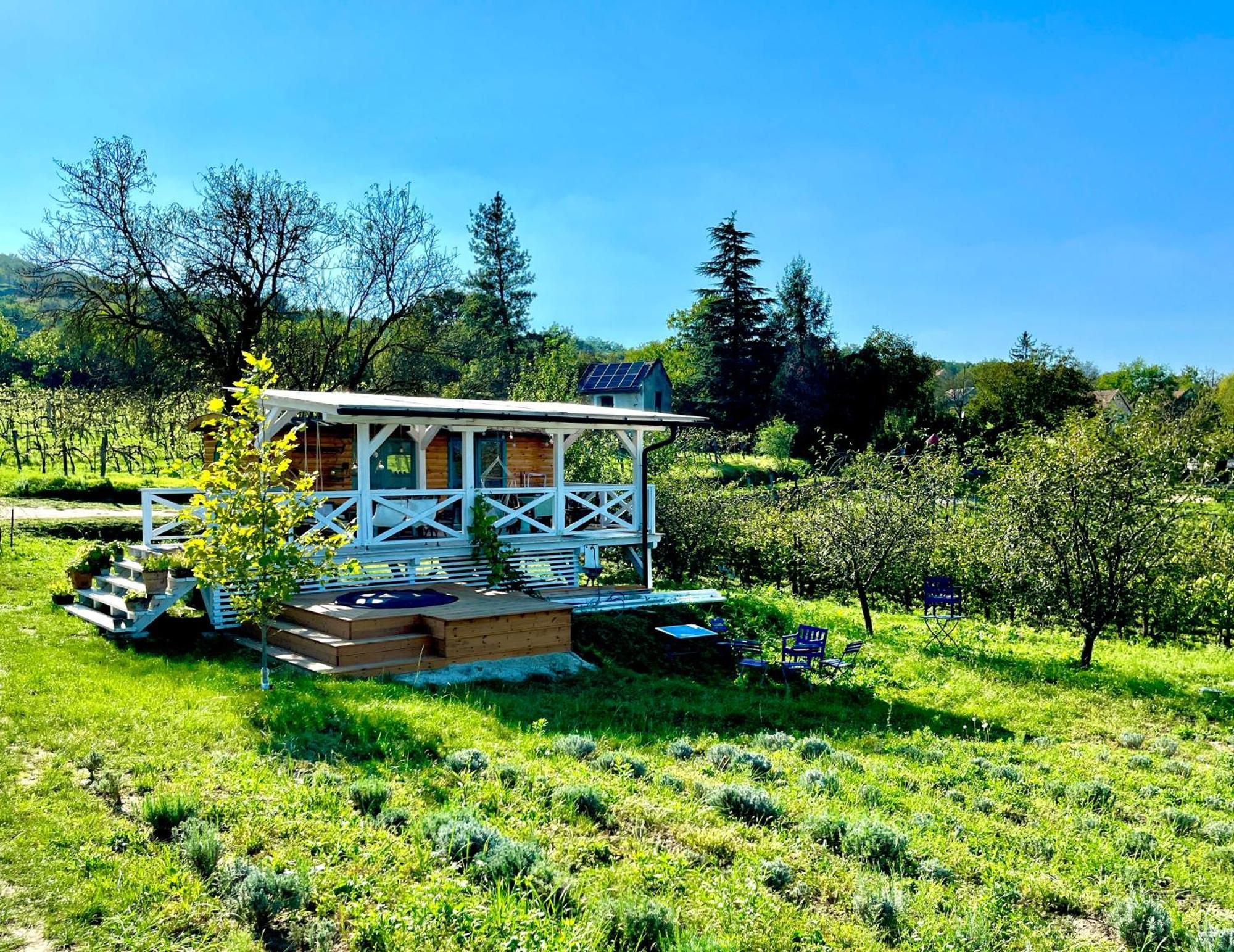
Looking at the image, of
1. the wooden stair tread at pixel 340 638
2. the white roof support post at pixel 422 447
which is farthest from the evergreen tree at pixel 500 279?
the wooden stair tread at pixel 340 638

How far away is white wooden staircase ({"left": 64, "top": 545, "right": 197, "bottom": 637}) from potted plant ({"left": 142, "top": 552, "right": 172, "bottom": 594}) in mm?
80

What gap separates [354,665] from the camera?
9.96m

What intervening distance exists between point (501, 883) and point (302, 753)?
2906 millimetres

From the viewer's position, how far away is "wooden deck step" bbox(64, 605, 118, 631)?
10781 mm

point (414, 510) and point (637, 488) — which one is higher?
point (637, 488)

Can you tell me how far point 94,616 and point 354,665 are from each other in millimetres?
4113

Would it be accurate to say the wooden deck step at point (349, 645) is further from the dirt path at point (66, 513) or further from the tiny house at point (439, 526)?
the dirt path at point (66, 513)

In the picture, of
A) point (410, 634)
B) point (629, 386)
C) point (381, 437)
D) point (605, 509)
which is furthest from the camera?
point (629, 386)

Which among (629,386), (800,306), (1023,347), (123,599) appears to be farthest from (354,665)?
(1023,347)

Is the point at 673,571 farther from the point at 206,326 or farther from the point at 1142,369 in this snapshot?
the point at 1142,369

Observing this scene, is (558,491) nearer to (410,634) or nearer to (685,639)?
(685,639)

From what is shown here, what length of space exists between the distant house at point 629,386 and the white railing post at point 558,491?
1444 inches

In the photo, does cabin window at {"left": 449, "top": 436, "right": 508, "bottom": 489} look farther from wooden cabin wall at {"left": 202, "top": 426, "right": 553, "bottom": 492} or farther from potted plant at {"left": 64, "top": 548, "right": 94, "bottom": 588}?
potted plant at {"left": 64, "top": 548, "right": 94, "bottom": 588}

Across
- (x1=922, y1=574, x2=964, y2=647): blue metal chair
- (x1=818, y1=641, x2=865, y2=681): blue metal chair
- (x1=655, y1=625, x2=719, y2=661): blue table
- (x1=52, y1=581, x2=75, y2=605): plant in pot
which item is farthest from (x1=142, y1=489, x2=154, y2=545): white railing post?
(x1=922, y1=574, x2=964, y2=647): blue metal chair
